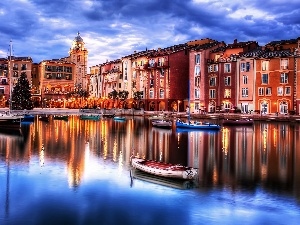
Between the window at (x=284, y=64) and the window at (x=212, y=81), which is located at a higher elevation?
the window at (x=284, y=64)

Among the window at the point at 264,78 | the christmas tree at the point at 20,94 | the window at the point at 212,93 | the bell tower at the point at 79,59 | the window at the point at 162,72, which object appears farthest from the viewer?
the bell tower at the point at 79,59

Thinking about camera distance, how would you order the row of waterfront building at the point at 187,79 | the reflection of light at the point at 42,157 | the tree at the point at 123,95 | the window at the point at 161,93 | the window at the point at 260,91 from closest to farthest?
the reflection of light at the point at 42,157, the row of waterfront building at the point at 187,79, the window at the point at 260,91, the window at the point at 161,93, the tree at the point at 123,95

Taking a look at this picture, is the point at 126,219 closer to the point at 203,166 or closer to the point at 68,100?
the point at 203,166

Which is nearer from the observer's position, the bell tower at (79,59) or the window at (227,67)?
the window at (227,67)

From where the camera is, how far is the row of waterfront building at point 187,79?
90.1 m

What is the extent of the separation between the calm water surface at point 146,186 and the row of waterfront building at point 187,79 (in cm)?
3817

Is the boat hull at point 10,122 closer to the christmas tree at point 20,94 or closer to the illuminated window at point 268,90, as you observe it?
the christmas tree at point 20,94

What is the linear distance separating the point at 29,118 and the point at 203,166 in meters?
65.3

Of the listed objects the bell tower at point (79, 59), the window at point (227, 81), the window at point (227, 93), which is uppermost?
the bell tower at point (79, 59)

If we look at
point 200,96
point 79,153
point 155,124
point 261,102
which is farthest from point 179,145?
point 200,96

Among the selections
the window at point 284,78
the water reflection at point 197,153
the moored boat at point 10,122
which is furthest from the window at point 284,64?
the moored boat at point 10,122

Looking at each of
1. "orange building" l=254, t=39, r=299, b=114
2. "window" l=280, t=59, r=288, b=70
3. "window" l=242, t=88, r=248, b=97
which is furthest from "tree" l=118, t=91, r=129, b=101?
"window" l=280, t=59, r=288, b=70

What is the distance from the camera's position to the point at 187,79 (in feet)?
375

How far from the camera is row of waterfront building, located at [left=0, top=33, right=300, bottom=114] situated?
90125mm
